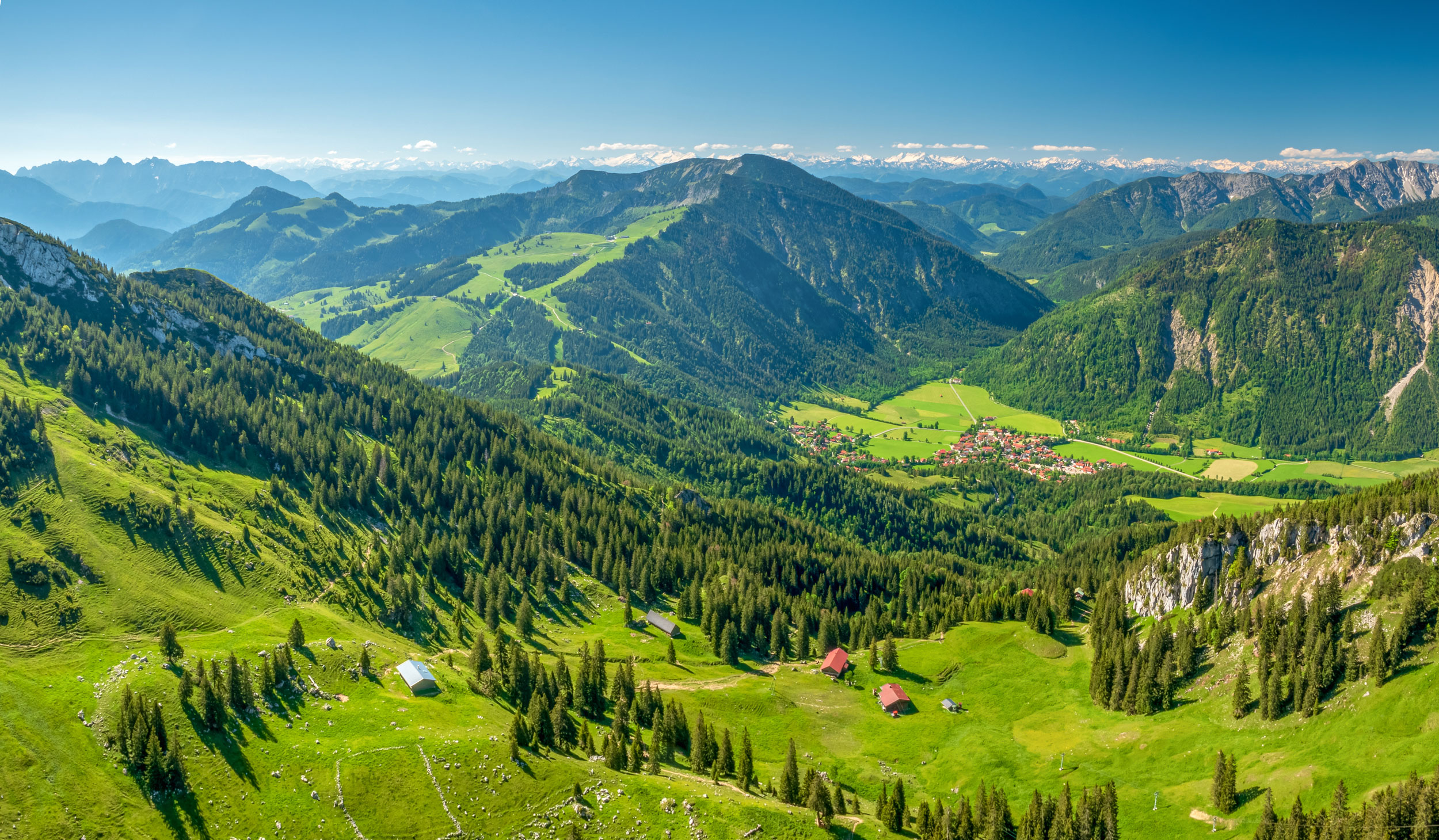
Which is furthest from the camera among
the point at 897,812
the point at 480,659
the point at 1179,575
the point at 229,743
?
the point at 1179,575

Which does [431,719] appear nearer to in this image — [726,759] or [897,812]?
[726,759]

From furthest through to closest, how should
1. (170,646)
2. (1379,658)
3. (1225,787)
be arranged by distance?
(170,646), (1379,658), (1225,787)

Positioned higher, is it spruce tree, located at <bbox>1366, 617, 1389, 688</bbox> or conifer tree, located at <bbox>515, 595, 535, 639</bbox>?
spruce tree, located at <bbox>1366, 617, 1389, 688</bbox>

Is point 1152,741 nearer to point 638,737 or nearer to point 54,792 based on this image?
point 638,737

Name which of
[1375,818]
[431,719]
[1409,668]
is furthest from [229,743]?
[1409,668]

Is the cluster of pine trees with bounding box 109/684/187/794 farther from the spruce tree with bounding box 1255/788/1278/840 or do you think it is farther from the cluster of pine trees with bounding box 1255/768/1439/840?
the cluster of pine trees with bounding box 1255/768/1439/840

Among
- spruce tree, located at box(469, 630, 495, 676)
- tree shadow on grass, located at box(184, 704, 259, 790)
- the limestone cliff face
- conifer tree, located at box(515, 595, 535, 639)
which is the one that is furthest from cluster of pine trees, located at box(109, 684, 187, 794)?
the limestone cliff face
